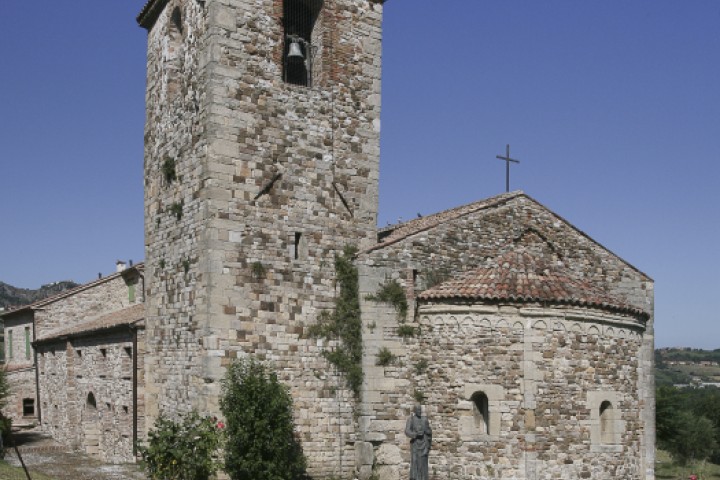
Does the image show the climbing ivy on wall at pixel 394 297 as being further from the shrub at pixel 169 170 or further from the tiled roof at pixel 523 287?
the shrub at pixel 169 170

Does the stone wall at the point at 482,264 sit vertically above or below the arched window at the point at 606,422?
above

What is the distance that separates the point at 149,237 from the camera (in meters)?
17.2

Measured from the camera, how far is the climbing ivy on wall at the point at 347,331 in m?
15.0

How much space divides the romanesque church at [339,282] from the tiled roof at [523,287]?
4 centimetres

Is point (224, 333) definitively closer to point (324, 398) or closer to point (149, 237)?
point (324, 398)

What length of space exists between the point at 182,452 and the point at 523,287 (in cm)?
693

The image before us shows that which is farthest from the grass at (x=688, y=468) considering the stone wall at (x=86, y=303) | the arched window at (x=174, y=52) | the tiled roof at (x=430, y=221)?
the arched window at (x=174, y=52)

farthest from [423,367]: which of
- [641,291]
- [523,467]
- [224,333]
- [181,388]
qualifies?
[641,291]

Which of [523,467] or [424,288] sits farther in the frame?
[424,288]

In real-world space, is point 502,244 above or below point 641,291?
above

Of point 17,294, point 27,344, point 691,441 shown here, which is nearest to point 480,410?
point 27,344

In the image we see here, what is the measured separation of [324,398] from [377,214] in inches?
163

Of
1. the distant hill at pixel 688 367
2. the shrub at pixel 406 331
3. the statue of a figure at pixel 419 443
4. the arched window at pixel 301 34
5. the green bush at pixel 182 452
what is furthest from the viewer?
the distant hill at pixel 688 367

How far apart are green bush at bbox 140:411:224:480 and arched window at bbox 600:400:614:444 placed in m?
7.32
